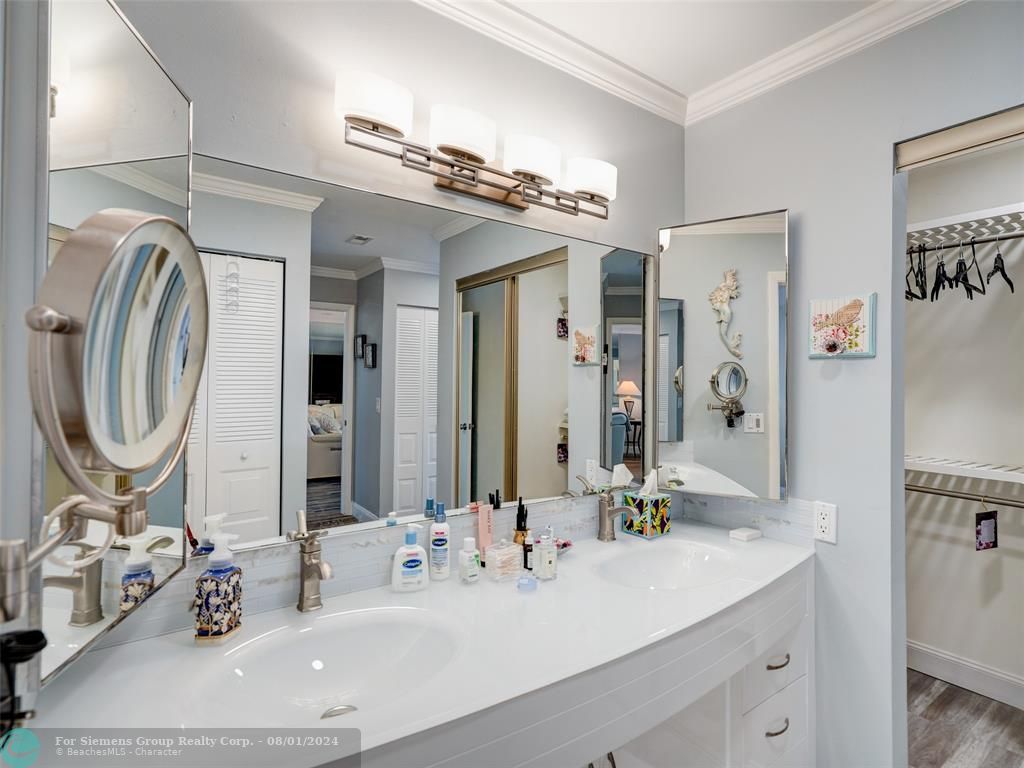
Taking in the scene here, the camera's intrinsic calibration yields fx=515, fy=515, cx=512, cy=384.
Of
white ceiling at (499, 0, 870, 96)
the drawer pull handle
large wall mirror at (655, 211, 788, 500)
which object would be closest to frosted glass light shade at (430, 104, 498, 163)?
white ceiling at (499, 0, 870, 96)

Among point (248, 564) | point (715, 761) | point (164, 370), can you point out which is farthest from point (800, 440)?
point (164, 370)

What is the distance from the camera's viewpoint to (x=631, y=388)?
6.56ft

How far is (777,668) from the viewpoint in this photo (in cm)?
159

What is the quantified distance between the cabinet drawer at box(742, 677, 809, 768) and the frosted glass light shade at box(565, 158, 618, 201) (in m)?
1.68

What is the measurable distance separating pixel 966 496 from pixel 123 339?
294 cm

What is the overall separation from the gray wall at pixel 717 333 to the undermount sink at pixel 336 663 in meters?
1.27

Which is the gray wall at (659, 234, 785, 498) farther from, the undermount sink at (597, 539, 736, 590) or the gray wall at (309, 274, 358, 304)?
the gray wall at (309, 274, 358, 304)

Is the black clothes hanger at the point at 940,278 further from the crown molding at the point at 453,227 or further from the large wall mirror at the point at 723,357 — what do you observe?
the crown molding at the point at 453,227

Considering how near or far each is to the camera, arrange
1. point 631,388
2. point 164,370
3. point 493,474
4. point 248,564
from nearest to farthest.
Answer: point 164,370
point 248,564
point 493,474
point 631,388

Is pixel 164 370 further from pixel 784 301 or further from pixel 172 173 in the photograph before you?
pixel 784 301

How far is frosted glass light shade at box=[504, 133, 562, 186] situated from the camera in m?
1.57

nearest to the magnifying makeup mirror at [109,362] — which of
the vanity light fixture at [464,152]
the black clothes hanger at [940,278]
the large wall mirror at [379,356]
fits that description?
the large wall mirror at [379,356]

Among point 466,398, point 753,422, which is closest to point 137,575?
point 466,398

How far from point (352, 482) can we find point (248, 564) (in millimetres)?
307
